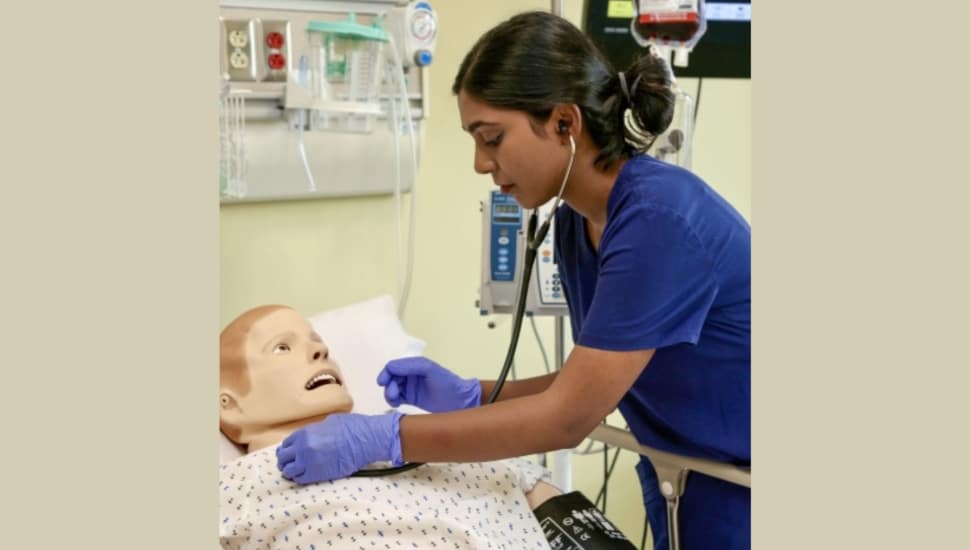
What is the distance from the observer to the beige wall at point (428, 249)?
239cm

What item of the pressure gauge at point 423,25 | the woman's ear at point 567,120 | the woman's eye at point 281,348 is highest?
the pressure gauge at point 423,25

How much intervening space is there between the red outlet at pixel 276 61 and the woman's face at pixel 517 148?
32.1 inches

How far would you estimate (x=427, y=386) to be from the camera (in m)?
1.87

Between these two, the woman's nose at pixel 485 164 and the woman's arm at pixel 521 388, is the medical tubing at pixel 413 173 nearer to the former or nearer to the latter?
the woman's arm at pixel 521 388

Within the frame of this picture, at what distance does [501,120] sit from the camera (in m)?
1.53

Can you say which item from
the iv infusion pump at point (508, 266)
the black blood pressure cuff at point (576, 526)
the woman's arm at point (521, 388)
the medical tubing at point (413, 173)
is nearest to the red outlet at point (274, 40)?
the medical tubing at point (413, 173)

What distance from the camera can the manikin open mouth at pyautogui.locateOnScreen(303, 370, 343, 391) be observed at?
1.83 meters

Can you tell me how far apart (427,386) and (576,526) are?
1.21 ft

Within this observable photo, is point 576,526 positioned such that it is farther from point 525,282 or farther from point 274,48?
point 274,48

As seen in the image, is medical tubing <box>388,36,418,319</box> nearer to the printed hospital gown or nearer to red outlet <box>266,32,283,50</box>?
red outlet <box>266,32,283,50</box>

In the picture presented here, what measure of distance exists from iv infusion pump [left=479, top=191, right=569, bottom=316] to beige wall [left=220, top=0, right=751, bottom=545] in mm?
399

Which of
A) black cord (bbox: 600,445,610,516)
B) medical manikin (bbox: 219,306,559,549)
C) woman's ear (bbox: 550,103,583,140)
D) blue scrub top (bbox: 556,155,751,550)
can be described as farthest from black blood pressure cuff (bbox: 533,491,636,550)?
black cord (bbox: 600,445,610,516)

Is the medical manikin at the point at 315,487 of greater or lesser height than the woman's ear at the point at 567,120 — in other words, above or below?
below

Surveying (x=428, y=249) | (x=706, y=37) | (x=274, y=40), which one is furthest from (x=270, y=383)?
(x=706, y=37)
